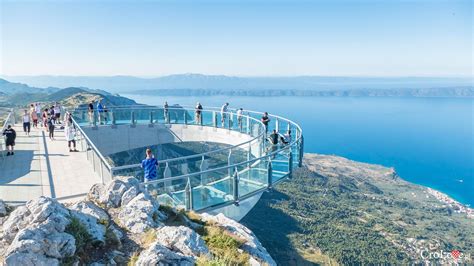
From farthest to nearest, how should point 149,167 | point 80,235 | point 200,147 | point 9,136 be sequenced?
point 200,147
point 9,136
point 149,167
point 80,235

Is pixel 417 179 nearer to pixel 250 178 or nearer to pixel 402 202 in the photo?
pixel 402 202

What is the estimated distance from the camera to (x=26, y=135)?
19.5 m

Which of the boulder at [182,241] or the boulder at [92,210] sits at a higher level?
the boulder at [92,210]

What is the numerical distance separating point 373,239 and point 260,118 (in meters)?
90.4

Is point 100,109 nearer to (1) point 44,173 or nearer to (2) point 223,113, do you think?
(2) point 223,113

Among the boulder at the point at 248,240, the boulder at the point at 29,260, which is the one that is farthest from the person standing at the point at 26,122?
the boulder at the point at 29,260

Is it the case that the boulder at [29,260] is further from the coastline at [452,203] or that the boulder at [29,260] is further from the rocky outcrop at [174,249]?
the coastline at [452,203]

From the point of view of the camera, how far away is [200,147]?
25.3 m

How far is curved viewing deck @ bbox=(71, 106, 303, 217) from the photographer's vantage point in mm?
9797

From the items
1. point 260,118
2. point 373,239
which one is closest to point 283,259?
point 373,239

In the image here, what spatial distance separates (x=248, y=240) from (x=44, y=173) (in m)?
8.95

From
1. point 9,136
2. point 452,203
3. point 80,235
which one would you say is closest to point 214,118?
point 9,136

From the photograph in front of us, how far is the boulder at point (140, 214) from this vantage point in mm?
6757

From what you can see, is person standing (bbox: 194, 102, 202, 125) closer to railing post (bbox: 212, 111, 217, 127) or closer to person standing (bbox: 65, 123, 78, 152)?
railing post (bbox: 212, 111, 217, 127)
